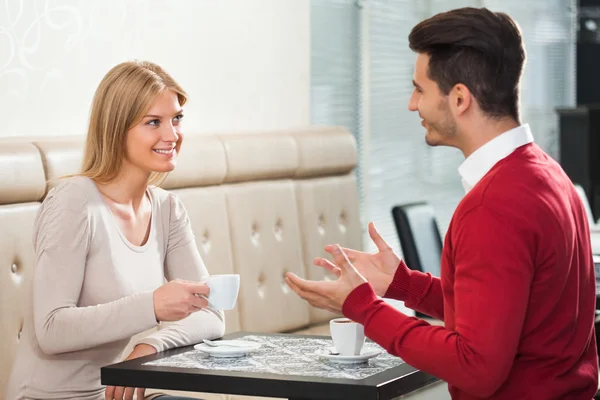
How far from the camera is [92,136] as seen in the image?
8.47 ft

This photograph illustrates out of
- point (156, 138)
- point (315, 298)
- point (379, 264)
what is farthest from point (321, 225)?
point (315, 298)

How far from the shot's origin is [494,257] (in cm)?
159

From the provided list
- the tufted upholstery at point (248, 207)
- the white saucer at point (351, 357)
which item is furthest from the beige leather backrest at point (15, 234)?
the white saucer at point (351, 357)

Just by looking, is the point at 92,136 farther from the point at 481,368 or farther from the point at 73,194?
the point at 481,368

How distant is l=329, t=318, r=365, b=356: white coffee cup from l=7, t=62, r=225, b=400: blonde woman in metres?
0.31

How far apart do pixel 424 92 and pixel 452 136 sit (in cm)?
9

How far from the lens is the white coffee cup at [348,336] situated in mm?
2070

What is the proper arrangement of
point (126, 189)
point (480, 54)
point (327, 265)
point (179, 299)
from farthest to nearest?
point (126, 189) → point (179, 299) → point (327, 265) → point (480, 54)

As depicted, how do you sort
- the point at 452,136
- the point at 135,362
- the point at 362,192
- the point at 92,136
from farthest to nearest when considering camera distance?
the point at 362,192 → the point at 92,136 → the point at 135,362 → the point at 452,136

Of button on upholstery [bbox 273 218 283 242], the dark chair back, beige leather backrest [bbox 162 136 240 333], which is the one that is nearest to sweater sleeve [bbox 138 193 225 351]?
beige leather backrest [bbox 162 136 240 333]

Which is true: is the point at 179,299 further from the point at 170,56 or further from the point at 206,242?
the point at 170,56

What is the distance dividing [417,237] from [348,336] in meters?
2.01

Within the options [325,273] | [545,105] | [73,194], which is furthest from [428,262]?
[545,105]

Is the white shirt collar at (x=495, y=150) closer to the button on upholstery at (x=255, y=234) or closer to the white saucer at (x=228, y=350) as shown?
the white saucer at (x=228, y=350)
